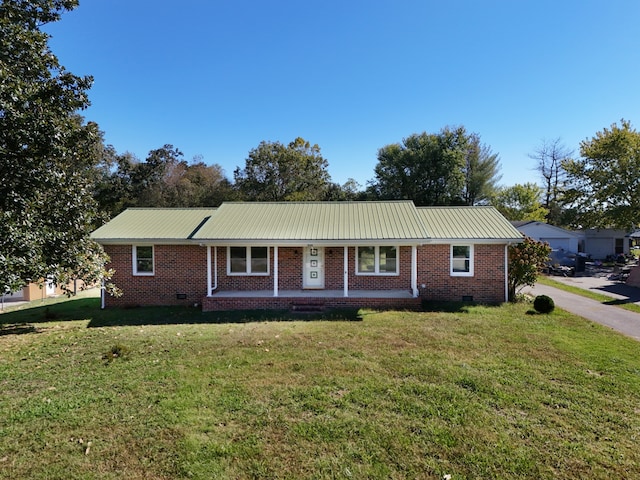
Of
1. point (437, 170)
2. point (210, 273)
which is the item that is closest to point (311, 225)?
point (210, 273)

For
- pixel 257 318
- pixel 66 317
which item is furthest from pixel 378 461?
pixel 66 317

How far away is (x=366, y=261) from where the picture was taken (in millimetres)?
14203

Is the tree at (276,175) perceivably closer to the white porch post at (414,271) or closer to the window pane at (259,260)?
the window pane at (259,260)

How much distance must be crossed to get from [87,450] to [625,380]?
27.2ft

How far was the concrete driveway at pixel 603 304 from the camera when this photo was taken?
1052 centimetres

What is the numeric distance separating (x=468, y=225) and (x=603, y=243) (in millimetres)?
29699

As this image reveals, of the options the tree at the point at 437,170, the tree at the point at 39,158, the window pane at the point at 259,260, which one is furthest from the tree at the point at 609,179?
the tree at the point at 39,158

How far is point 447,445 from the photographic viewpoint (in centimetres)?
411

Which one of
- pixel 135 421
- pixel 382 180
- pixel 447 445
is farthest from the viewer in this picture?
pixel 382 180

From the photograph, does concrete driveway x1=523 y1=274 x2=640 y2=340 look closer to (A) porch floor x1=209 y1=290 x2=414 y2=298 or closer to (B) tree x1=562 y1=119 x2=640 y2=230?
(A) porch floor x1=209 y1=290 x2=414 y2=298

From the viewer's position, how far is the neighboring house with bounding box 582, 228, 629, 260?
112ft

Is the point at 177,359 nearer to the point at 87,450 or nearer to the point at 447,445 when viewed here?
the point at 87,450

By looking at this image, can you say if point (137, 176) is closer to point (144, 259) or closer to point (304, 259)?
point (144, 259)

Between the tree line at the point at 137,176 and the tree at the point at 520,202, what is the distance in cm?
13
